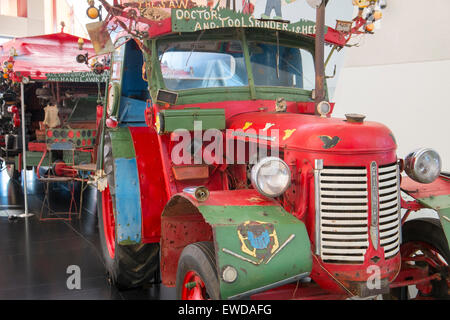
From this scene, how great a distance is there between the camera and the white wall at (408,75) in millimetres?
4996

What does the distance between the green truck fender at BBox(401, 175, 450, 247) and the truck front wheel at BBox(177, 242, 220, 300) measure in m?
1.39

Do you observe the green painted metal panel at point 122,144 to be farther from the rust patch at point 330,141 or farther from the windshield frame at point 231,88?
the rust patch at point 330,141

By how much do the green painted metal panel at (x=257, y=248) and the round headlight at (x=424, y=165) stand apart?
933mm

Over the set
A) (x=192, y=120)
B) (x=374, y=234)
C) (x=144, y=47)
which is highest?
(x=144, y=47)

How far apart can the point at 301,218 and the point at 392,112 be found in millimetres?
3604

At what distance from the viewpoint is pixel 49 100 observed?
9.02m

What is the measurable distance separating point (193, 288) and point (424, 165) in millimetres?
1559

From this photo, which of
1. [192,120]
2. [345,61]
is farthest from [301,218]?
[345,61]

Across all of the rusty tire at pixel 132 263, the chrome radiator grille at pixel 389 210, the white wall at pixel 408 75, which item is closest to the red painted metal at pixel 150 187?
the rusty tire at pixel 132 263

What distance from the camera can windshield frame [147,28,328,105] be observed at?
343cm

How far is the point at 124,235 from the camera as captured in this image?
3.49 m

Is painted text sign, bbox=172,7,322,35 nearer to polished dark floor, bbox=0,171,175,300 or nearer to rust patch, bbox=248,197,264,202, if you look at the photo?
rust patch, bbox=248,197,264,202

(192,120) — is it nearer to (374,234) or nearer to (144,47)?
(144,47)

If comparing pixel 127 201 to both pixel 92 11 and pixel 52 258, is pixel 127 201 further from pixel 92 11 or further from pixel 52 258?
pixel 52 258
